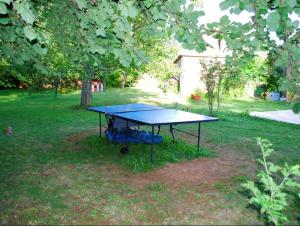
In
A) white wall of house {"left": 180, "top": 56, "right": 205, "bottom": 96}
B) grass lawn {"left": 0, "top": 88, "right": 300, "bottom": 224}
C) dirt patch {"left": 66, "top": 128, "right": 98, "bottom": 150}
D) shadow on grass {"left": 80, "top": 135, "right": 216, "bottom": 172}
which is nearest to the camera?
grass lawn {"left": 0, "top": 88, "right": 300, "bottom": 224}

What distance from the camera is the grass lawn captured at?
5289mm

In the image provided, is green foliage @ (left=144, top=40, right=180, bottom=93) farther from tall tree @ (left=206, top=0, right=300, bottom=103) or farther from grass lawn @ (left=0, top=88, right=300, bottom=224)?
tall tree @ (left=206, top=0, right=300, bottom=103)

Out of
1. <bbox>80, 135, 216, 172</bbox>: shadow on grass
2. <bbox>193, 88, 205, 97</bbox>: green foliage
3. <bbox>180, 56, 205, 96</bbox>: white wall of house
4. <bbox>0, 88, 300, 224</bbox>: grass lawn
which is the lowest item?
<bbox>0, 88, 300, 224</bbox>: grass lawn

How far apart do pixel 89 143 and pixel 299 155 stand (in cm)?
651

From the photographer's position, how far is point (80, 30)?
12.4 ft

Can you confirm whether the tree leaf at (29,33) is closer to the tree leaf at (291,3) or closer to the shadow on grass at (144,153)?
the tree leaf at (291,3)

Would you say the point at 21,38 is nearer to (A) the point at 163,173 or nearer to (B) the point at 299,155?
(A) the point at 163,173

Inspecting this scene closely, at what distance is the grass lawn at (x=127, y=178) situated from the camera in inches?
208

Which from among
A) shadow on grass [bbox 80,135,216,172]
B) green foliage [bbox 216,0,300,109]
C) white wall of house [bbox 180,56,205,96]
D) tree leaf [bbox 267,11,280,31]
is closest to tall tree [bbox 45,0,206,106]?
green foliage [bbox 216,0,300,109]

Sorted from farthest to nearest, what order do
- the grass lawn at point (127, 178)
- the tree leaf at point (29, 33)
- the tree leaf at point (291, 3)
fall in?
1. the grass lawn at point (127, 178)
2. the tree leaf at point (29, 33)
3. the tree leaf at point (291, 3)

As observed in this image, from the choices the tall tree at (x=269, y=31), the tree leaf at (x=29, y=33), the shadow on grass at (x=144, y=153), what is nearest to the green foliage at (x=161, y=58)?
the shadow on grass at (x=144, y=153)

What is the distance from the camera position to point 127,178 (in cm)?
698

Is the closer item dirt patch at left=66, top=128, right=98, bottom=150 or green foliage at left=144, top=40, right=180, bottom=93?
dirt patch at left=66, top=128, right=98, bottom=150

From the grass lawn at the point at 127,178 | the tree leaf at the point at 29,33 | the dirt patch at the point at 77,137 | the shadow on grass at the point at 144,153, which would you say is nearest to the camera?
the tree leaf at the point at 29,33
